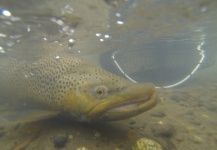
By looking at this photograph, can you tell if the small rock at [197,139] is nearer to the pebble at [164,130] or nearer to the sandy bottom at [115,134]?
the sandy bottom at [115,134]

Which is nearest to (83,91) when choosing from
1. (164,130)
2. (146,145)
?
(146,145)

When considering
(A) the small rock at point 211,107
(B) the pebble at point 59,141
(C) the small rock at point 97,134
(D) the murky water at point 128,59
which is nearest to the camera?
(B) the pebble at point 59,141

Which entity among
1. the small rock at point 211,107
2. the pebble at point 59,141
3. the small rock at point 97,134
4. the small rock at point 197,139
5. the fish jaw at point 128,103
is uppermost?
the fish jaw at point 128,103

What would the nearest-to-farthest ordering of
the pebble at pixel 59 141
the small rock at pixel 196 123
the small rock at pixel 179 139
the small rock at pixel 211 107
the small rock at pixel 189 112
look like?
the pebble at pixel 59 141, the small rock at pixel 179 139, the small rock at pixel 196 123, the small rock at pixel 189 112, the small rock at pixel 211 107

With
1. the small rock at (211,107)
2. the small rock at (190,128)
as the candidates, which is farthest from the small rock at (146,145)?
the small rock at (211,107)

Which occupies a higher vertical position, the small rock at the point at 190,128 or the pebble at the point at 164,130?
the pebble at the point at 164,130

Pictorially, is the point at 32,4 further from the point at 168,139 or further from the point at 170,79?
the point at 170,79

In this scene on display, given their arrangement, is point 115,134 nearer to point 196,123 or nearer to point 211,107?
point 196,123

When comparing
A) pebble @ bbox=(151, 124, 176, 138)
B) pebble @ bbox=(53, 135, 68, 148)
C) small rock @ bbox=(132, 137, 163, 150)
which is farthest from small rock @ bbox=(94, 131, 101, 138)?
pebble @ bbox=(151, 124, 176, 138)
